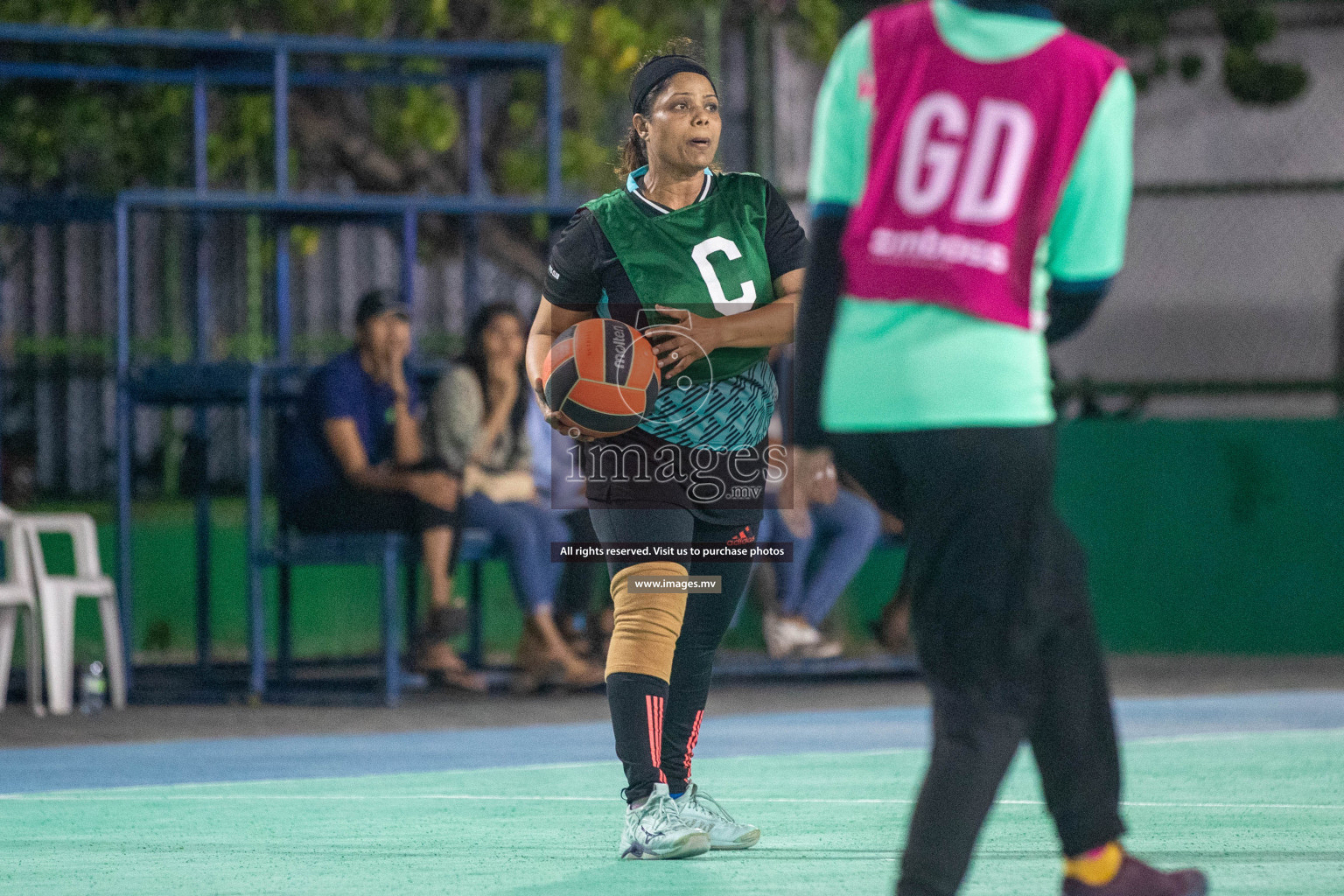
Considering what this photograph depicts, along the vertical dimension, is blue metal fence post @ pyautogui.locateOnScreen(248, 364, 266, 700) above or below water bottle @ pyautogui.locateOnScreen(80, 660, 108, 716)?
above

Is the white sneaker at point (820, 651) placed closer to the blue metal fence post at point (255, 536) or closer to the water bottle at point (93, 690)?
the blue metal fence post at point (255, 536)

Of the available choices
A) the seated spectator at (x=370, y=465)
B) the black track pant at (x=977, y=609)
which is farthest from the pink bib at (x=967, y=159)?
the seated spectator at (x=370, y=465)

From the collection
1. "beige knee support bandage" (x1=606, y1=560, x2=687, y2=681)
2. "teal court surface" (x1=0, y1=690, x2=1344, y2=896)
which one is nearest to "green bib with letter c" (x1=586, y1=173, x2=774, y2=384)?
"beige knee support bandage" (x1=606, y1=560, x2=687, y2=681)

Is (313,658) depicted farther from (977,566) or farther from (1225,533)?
(977,566)

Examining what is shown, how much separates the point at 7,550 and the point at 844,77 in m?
7.79

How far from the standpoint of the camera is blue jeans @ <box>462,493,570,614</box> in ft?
34.8

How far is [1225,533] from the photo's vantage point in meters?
13.1

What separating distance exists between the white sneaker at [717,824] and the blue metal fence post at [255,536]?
533cm

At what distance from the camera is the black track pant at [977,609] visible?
143 inches

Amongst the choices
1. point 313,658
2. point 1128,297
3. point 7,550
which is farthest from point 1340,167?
point 7,550

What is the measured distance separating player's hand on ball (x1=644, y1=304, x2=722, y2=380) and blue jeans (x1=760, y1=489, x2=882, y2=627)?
5841 mm

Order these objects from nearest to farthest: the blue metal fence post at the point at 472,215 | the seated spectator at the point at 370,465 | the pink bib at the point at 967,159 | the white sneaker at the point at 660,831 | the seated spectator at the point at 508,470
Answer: the pink bib at the point at 967,159 → the white sneaker at the point at 660,831 → the seated spectator at the point at 370,465 → the seated spectator at the point at 508,470 → the blue metal fence post at the point at 472,215

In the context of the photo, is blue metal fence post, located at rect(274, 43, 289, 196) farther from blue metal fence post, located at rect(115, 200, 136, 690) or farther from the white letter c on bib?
the white letter c on bib

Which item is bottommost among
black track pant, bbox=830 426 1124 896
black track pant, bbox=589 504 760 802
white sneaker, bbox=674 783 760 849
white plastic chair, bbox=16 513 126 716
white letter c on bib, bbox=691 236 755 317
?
white plastic chair, bbox=16 513 126 716
